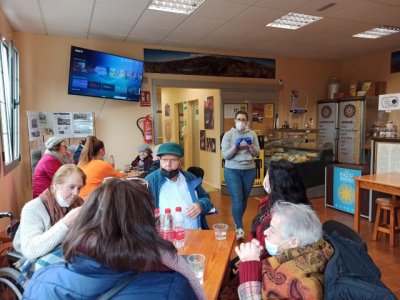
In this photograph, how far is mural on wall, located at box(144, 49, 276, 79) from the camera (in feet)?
18.4

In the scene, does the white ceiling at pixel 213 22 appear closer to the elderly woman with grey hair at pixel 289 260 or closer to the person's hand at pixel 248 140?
the person's hand at pixel 248 140

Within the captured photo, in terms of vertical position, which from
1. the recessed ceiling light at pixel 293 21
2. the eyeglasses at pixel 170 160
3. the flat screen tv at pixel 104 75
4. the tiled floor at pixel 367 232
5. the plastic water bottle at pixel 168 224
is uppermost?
the recessed ceiling light at pixel 293 21

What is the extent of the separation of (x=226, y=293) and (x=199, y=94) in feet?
19.3

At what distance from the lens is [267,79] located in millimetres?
6676

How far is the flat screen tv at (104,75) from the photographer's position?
15.4 feet

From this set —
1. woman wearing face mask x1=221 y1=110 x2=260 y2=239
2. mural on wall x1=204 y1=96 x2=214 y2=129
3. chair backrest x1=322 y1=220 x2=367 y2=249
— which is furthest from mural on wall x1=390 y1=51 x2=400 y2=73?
chair backrest x1=322 y1=220 x2=367 y2=249

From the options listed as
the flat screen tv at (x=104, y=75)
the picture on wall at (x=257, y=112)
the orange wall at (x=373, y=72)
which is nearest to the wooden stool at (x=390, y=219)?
the picture on wall at (x=257, y=112)

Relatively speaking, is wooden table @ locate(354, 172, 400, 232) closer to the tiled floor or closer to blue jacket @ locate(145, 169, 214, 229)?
the tiled floor

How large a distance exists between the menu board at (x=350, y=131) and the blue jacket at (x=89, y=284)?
6693 millimetres

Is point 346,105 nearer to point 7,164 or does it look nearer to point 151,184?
point 151,184

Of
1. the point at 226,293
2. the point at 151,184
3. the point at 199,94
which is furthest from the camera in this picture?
the point at 199,94

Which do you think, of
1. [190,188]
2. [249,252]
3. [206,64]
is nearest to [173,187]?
[190,188]

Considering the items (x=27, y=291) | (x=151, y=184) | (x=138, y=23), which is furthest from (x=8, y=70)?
(x=27, y=291)

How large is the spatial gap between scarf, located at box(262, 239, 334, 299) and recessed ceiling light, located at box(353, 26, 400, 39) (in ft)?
17.0
